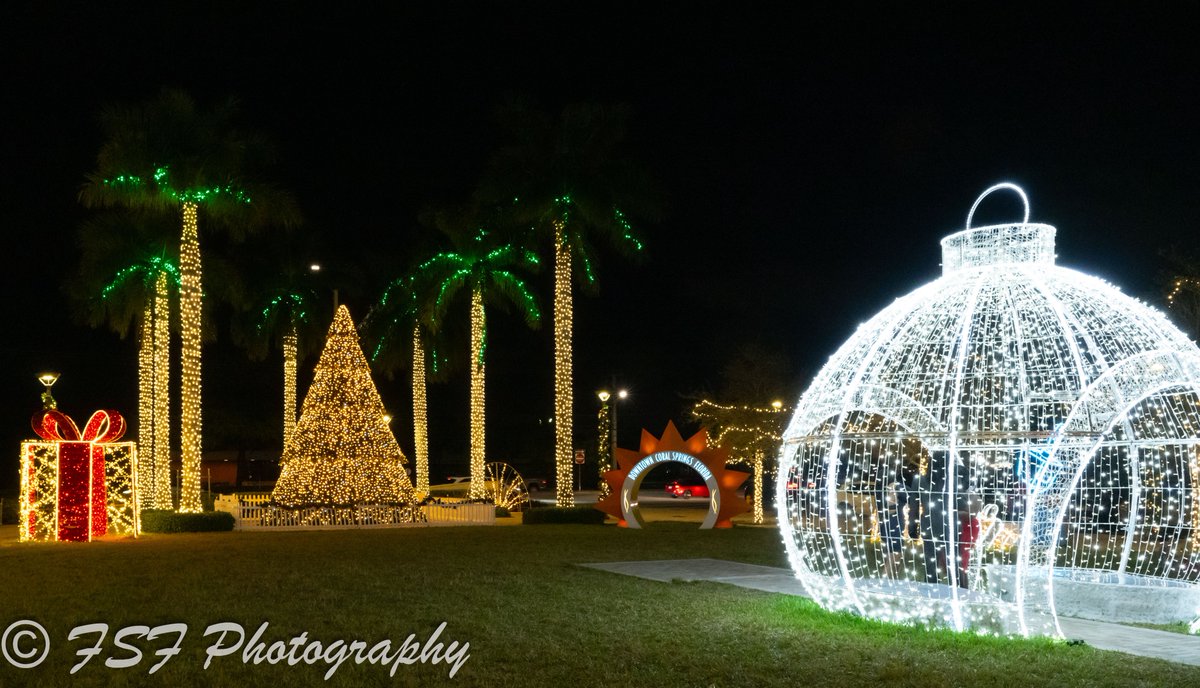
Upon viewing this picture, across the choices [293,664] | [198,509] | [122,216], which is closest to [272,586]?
[293,664]

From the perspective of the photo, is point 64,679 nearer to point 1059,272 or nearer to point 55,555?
point 1059,272

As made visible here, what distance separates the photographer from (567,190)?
28875 mm

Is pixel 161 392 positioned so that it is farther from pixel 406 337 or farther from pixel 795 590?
pixel 795 590

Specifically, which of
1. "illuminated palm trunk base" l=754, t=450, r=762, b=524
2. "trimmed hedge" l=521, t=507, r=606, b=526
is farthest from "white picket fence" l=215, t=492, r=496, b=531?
"illuminated palm trunk base" l=754, t=450, r=762, b=524

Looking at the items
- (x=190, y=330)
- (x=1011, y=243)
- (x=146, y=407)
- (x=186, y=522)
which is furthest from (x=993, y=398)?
(x=146, y=407)

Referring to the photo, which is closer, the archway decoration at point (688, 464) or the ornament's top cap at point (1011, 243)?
the ornament's top cap at point (1011, 243)

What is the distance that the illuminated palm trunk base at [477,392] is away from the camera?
3312 cm

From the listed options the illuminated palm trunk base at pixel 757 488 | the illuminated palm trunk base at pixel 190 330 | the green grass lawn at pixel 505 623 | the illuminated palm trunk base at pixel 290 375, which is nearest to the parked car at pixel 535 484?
the illuminated palm trunk base at pixel 290 375

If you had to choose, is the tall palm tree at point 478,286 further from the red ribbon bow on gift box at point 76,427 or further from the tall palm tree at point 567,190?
the red ribbon bow on gift box at point 76,427

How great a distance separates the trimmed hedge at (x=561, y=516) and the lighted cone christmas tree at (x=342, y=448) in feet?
9.37

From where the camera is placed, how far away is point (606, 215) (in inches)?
1136

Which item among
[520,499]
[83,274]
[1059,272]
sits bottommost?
[520,499]

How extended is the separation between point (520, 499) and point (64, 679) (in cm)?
3050

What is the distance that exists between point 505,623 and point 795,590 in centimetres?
406
